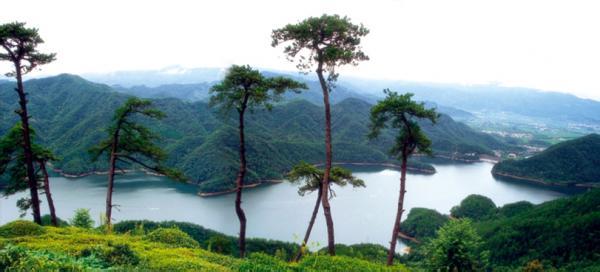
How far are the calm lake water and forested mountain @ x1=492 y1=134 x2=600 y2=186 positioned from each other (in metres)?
6.19

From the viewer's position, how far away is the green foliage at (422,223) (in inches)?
1971

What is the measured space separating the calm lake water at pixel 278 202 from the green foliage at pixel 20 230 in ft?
115

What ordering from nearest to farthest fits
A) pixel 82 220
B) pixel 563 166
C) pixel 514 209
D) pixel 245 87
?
pixel 245 87, pixel 82 220, pixel 514 209, pixel 563 166

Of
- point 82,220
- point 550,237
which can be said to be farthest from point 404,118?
point 550,237

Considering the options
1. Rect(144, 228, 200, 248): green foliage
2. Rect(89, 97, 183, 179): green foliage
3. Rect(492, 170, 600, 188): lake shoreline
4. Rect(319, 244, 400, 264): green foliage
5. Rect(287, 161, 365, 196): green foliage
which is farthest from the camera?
Rect(492, 170, 600, 188): lake shoreline

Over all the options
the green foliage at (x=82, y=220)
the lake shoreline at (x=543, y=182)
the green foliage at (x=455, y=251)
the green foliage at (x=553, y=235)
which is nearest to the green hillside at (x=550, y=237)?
the green foliage at (x=553, y=235)

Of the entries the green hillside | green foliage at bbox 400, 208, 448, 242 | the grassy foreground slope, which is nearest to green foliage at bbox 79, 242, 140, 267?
the grassy foreground slope

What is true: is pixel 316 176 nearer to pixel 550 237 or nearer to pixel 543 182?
pixel 550 237

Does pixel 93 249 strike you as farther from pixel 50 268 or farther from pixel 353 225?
pixel 353 225

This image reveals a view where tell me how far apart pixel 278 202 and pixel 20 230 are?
2170 inches

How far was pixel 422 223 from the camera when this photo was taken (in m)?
51.5

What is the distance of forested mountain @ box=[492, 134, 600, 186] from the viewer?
86562 millimetres

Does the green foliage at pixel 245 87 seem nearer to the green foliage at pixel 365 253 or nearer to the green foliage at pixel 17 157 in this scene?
the green foliage at pixel 17 157

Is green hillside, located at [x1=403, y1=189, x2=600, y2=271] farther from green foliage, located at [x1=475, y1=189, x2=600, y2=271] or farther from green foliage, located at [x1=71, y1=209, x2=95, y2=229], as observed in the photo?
green foliage, located at [x1=71, y1=209, x2=95, y2=229]
